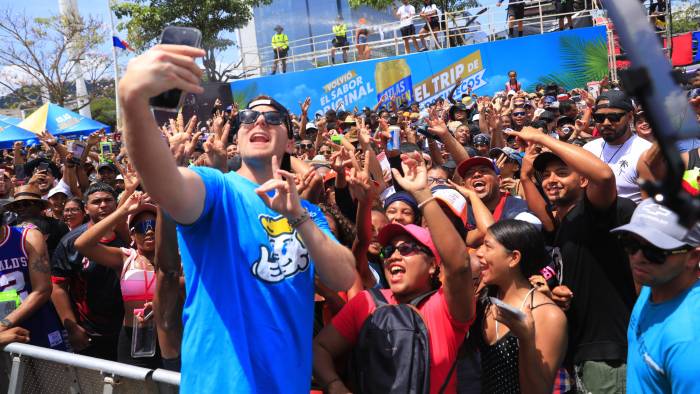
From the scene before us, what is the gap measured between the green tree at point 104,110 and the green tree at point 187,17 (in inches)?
624

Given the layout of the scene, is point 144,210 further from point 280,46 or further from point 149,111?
point 280,46

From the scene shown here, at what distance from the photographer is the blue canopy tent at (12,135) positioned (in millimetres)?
19409

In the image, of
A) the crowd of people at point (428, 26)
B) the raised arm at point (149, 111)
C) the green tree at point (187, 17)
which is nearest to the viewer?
the raised arm at point (149, 111)

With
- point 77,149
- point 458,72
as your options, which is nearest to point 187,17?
point 458,72

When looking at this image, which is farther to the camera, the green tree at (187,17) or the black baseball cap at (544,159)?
the green tree at (187,17)

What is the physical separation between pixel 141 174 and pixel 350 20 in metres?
47.9

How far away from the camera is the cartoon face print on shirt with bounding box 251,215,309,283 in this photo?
2375mm

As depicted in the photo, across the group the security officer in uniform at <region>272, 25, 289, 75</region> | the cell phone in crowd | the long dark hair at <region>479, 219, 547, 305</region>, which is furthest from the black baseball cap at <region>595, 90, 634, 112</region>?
the security officer in uniform at <region>272, 25, 289, 75</region>

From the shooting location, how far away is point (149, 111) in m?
1.89

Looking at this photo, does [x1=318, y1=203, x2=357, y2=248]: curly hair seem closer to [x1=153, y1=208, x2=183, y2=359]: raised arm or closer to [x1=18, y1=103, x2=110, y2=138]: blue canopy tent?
[x1=153, y1=208, x2=183, y2=359]: raised arm

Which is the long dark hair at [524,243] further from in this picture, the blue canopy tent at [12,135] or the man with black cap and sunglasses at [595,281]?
the blue canopy tent at [12,135]

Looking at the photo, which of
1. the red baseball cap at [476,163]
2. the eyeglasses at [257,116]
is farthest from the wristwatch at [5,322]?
the red baseball cap at [476,163]

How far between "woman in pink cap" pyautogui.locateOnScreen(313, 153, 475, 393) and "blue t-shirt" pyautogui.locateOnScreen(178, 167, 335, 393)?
0.59m

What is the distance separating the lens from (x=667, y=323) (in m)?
2.32
